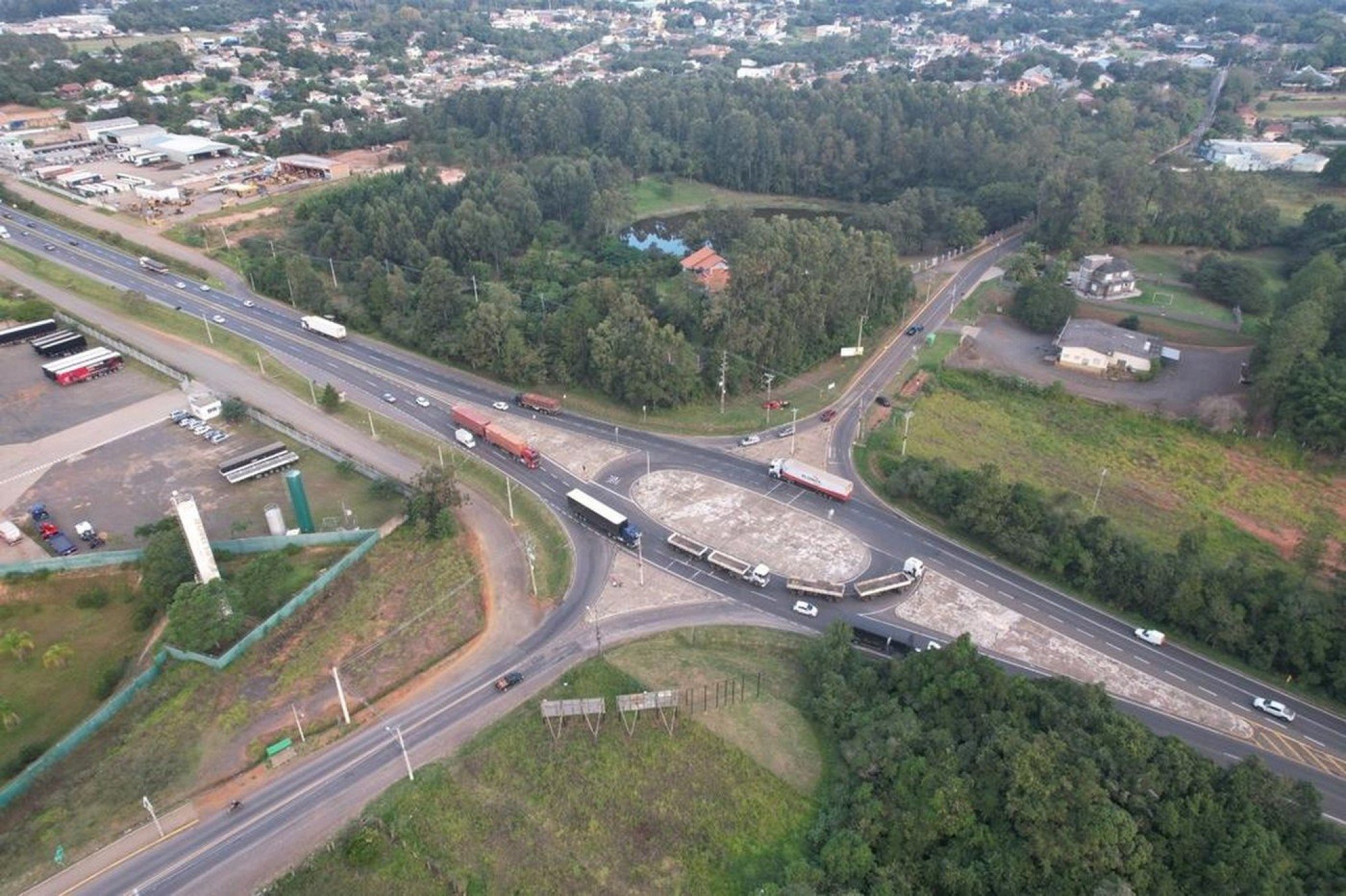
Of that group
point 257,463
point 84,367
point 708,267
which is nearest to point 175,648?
point 257,463

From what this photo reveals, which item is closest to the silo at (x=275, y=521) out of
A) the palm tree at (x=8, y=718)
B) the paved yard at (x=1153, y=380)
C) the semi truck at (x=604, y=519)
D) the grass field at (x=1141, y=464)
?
the palm tree at (x=8, y=718)

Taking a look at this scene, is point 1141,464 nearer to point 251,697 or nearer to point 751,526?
point 751,526

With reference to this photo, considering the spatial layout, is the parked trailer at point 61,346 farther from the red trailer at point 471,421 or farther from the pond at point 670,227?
the pond at point 670,227

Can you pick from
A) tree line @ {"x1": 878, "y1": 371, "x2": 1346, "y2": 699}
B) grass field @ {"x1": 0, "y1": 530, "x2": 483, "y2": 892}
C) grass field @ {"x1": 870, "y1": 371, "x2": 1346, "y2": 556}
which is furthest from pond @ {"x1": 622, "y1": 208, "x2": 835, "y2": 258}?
grass field @ {"x1": 0, "y1": 530, "x2": 483, "y2": 892}

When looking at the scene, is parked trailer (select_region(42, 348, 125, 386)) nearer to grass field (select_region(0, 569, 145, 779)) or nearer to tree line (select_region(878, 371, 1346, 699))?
grass field (select_region(0, 569, 145, 779))

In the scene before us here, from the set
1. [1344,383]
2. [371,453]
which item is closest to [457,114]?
Result: [371,453]

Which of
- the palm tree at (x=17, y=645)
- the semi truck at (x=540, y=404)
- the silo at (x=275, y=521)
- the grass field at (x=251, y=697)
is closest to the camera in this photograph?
the grass field at (x=251, y=697)
